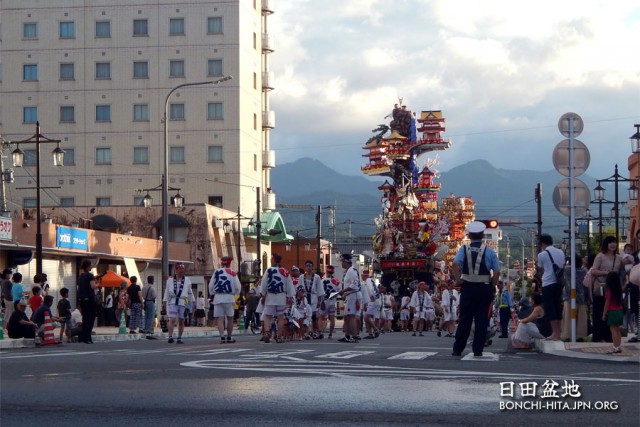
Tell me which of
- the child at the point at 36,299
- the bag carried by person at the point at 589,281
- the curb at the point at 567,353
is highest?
the bag carried by person at the point at 589,281

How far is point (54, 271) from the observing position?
49812mm

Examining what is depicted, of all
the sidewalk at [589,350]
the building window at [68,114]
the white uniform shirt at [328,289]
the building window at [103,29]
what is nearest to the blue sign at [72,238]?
the white uniform shirt at [328,289]

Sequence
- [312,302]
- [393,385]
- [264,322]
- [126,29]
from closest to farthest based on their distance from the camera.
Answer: [393,385], [264,322], [312,302], [126,29]

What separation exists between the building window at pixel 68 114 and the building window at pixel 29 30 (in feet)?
18.0

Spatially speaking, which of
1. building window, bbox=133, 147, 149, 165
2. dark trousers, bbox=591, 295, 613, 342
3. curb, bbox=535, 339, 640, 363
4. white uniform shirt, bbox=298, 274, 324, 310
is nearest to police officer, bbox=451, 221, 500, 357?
curb, bbox=535, 339, 640, 363

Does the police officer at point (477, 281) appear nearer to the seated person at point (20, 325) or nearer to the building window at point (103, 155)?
the seated person at point (20, 325)

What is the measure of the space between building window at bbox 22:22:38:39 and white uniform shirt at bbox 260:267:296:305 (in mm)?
63597

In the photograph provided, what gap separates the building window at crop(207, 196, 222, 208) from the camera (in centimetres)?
8188

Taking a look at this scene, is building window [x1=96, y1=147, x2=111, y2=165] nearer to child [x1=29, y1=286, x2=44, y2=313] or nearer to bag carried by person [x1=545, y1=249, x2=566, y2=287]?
child [x1=29, y1=286, x2=44, y2=313]

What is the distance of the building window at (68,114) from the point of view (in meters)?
83.2

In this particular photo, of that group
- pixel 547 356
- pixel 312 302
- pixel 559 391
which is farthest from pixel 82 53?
pixel 559 391

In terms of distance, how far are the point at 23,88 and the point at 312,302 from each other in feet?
198

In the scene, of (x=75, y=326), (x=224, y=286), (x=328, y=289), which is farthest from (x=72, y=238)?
(x=224, y=286)

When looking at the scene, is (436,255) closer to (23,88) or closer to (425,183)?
(425,183)
